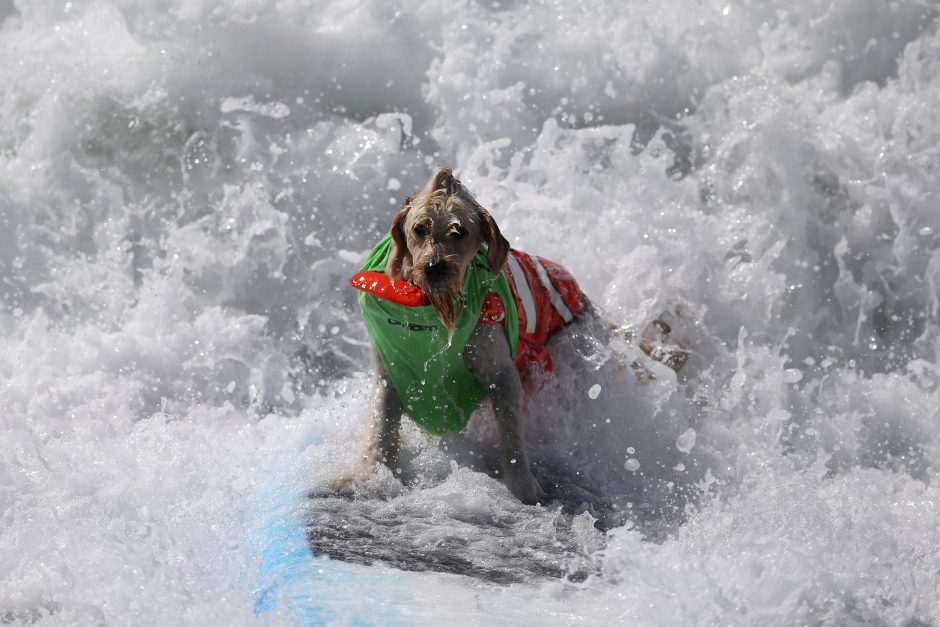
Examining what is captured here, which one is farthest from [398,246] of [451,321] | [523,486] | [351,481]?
[523,486]

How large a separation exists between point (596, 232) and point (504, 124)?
124 cm

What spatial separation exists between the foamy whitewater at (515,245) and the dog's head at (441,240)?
0.96 meters

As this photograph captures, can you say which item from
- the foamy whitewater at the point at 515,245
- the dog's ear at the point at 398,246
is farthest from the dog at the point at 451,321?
the foamy whitewater at the point at 515,245

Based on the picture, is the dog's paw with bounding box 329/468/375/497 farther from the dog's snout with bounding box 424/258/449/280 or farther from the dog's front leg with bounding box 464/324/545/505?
the dog's snout with bounding box 424/258/449/280

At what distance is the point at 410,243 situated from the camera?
402 cm

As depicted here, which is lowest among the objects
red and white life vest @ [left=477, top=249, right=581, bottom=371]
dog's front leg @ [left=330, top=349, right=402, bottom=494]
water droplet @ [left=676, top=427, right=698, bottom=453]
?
water droplet @ [left=676, top=427, right=698, bottom=453]

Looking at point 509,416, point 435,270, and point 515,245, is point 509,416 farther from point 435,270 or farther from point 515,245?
point 515,245

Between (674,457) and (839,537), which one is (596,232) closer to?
(674,457)

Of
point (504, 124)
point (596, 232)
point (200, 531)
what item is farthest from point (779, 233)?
point (200, 531)

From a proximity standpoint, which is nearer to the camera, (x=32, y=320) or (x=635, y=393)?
(x=635, y=393)

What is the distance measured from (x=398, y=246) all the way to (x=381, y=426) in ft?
3.03

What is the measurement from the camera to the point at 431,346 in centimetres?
435

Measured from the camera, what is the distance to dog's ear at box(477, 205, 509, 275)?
4066mm

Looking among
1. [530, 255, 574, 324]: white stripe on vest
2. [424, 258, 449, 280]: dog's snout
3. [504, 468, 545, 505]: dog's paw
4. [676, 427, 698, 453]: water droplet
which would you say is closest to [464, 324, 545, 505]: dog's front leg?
[504, 468, 545, 505]: dog's paw
